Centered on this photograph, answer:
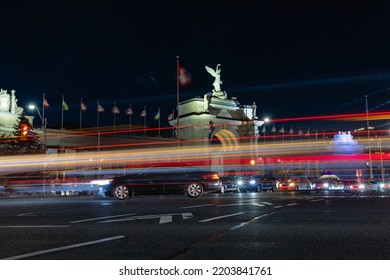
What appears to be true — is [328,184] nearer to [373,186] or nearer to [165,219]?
[373,186]

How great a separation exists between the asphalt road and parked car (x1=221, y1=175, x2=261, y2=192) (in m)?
18.3

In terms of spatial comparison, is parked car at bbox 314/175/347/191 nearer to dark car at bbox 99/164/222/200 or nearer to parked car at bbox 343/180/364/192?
parked car at bbox 343/180/364/192

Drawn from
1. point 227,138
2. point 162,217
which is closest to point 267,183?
point 162,217

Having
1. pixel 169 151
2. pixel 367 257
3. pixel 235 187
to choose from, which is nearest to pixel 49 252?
pixel 367 257

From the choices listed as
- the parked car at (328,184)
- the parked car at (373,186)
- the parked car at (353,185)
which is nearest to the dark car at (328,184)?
the parked car at (328,184)

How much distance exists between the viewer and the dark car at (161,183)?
1766 centimetres

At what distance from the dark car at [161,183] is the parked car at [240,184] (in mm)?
11695

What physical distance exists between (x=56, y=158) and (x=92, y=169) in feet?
20.0

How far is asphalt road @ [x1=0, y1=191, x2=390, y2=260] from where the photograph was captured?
19.5 feet

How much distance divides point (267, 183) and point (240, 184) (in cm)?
318

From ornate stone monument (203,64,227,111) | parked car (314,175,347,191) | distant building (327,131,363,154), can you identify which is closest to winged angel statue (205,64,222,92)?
ornate stone monument (203,64,227,111)

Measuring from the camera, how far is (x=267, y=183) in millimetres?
32812

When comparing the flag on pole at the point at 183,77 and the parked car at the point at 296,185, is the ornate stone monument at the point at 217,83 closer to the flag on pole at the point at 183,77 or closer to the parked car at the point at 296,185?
the flag on pole at the point at 183,77

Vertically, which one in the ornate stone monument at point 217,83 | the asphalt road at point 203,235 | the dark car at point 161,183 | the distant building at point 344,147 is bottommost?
the asphalt road at point 203,235
